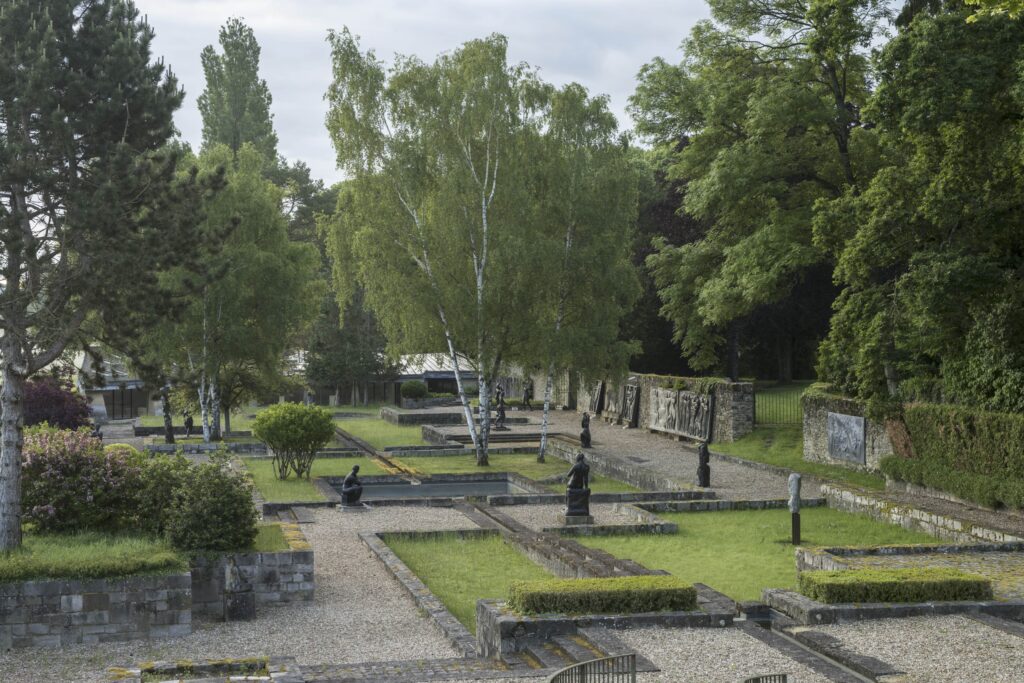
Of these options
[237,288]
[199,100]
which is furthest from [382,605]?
[199,100]

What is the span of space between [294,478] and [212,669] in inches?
732

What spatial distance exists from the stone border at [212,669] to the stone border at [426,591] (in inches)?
88.1

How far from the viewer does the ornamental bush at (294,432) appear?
29.3m

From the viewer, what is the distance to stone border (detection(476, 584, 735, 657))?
12.7 m

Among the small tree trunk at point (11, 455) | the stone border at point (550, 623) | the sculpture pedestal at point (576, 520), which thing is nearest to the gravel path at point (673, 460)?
the sculpture pedestal at point (576, 520)

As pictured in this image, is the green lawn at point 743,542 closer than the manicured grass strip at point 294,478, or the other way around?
the green lawn at point 743,542

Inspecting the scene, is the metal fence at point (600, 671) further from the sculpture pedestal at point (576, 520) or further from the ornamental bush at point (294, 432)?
the ornamental bush at point (294, 432)

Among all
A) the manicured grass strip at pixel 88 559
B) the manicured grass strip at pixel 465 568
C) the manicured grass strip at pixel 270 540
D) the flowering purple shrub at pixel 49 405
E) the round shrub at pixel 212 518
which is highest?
the flowering purple shrub at pixel 49 405

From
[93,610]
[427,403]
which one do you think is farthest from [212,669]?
[427,403]

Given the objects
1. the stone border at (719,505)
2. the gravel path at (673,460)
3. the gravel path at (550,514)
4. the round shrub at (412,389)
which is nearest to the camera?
the gravel path at (550,514)

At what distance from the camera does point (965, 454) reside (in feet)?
75.7

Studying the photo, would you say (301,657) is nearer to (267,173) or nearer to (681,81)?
(681,81)

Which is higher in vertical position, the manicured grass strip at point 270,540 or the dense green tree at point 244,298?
the dense green tree at point 244,298

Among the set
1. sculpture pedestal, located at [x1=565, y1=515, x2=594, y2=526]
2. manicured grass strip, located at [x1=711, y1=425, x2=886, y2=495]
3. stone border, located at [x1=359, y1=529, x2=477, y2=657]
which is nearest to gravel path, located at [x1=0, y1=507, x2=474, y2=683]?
stone border, located at [x1=359, y1=529, x2=477, y2=657]
